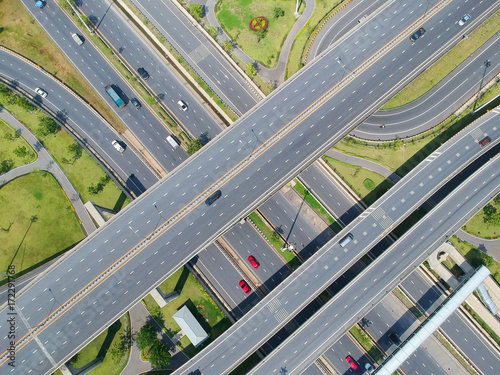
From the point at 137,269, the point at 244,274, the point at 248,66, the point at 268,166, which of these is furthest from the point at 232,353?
the point at 248,66

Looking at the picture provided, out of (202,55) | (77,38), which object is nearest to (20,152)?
(77,38)

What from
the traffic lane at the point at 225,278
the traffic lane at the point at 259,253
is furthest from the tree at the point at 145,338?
the traffic lane at the point at 259,253

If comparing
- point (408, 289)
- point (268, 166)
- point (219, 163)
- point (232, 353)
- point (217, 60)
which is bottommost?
point (408, 289)

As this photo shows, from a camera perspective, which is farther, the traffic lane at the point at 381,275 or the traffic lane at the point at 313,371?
the traffic lane at the point at 313,371

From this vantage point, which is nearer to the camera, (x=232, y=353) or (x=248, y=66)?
(x=232, y=353)

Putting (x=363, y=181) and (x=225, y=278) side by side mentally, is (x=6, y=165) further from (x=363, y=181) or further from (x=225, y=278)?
(x=363, y=181)

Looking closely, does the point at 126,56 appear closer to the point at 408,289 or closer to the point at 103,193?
the point at 103,193

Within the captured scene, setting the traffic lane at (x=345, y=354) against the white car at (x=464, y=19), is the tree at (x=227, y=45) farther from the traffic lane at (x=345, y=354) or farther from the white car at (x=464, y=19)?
the traffic lane at (x=345, y=354)
